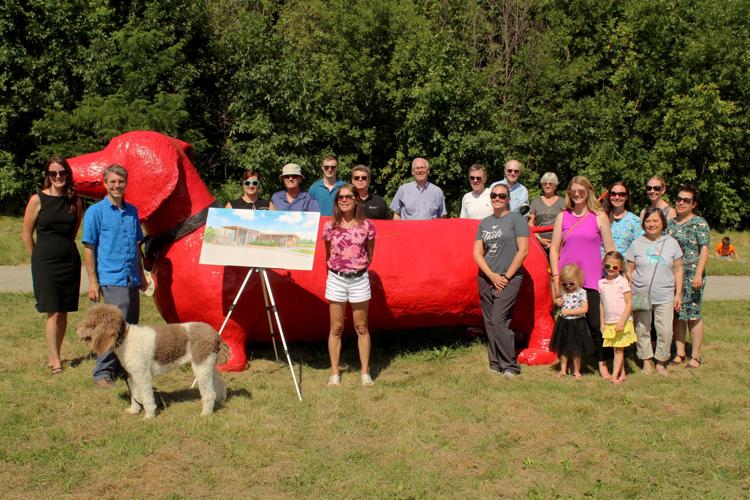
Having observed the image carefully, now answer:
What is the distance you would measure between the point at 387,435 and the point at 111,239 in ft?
8.72

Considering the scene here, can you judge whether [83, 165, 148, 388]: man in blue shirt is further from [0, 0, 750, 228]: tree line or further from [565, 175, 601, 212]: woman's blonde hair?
[0, 0, 750, 228]: tree line

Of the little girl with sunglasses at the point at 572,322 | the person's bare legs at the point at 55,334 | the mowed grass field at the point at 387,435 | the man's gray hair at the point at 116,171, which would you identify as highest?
the man's gray hair at the point at 116,171

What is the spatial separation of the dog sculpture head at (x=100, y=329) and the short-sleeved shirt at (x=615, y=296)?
159 inches

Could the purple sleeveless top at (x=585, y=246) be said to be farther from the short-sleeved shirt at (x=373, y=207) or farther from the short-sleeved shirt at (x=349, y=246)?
the short-sleeved shirt at (x=373, y=207)

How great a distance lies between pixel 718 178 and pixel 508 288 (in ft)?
57.3

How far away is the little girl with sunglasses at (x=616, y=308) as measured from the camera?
563cm

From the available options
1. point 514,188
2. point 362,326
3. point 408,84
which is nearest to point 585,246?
point 514,188

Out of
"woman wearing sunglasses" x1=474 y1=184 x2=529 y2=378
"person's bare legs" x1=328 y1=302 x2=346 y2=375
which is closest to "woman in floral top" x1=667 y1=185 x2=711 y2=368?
"woman wearing sunglasses" x1=474 y1=184 x2=529 y2=378

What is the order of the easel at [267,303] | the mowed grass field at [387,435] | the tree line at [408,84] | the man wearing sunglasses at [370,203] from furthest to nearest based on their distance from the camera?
the tree line at [408,84] < the man wearing sunglasses at [370,203] < the easel at [267,303] < the mowed grass field at [387,435]

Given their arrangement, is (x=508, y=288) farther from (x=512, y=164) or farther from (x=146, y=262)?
(x=146, y=262)

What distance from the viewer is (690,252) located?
6121mm

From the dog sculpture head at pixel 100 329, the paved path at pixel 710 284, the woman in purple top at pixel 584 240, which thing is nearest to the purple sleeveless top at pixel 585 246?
the woman in purple top at pixel 584 240

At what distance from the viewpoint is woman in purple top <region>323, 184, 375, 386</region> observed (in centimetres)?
530

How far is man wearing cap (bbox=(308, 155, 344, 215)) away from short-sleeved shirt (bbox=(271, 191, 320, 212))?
38 cm
